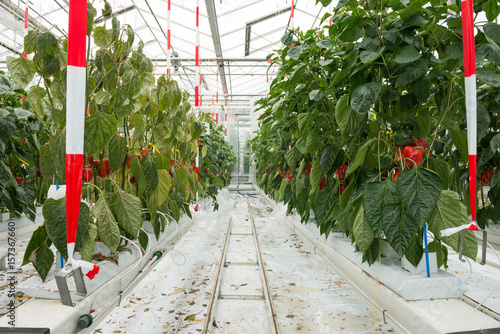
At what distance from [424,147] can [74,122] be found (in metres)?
1.21

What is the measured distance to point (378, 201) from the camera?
108 cm

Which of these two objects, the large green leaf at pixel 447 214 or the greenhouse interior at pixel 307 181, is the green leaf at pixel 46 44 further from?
the large green leaf at pixel 447 214

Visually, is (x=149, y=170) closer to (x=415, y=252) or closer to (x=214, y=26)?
(x=415, y=252)

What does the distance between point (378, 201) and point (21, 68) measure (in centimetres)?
133

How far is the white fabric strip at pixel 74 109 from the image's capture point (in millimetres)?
792

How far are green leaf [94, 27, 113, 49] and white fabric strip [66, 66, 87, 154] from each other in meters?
0.58

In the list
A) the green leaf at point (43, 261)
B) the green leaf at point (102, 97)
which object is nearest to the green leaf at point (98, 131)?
the green leaf at point (102, 97)

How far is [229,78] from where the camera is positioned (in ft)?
37.1

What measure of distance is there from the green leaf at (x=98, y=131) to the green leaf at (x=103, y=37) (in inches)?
17.2

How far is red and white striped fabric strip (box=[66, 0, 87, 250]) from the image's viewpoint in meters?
0.78

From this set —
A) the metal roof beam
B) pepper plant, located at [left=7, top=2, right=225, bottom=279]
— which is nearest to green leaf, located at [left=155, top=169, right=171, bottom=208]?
pepper plant, located at [left=7, top=2, right=225, bottom=279]

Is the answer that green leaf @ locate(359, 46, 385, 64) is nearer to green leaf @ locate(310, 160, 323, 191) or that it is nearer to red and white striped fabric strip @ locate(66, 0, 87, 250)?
green leaf @ locate(310, 160, 323, 191)

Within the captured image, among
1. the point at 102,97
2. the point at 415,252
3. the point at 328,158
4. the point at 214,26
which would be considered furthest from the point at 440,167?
the point at 214,26

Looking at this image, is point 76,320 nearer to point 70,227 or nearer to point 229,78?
point 70,227
